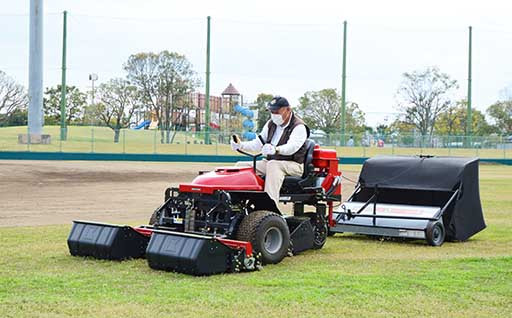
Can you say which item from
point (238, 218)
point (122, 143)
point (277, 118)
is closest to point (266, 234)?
point (238, 218)

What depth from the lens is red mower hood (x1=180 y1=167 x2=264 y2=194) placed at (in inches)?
401

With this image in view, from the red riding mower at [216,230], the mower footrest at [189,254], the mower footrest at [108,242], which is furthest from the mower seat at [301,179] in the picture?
the mower footrest at [108,242]

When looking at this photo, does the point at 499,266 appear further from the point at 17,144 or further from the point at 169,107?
the point at 169,107

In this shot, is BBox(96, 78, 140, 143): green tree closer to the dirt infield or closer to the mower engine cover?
the dirt infield

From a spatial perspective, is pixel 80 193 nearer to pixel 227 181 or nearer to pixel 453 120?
pixel 227 181

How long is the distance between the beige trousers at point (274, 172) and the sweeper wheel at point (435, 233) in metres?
2.73

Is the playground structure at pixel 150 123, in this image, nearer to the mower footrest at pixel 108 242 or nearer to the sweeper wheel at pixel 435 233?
the sweeper wheel at pixel 435 233

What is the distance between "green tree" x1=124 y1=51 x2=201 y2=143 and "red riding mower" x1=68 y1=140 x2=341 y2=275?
224 ft

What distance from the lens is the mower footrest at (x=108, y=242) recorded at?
10258mm

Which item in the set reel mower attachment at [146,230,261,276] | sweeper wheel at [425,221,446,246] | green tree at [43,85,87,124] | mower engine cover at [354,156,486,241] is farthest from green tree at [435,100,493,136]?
reel mower attachment at [146,230,261,276]

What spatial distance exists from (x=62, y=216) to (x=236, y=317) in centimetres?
1037

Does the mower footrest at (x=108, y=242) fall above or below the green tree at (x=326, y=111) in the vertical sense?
below

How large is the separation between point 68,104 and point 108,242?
269 feet

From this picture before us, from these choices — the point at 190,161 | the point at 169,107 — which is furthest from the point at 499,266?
the point at 169,107
